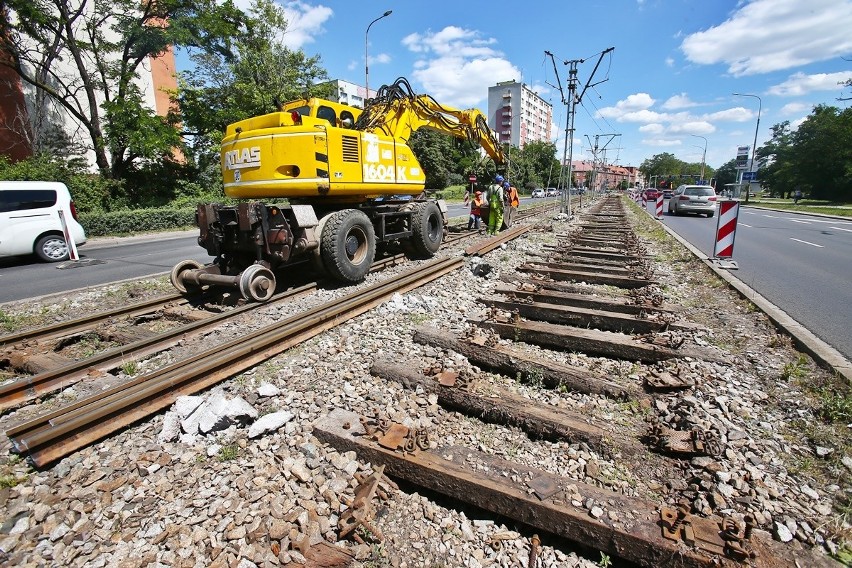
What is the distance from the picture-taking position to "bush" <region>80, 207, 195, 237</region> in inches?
648

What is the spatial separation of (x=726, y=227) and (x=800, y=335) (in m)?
4.84

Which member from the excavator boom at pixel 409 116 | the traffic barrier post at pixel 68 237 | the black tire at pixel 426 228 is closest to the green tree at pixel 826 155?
the excavator boom at pixel 409 116

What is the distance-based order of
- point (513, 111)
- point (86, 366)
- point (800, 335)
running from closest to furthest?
point (86, 366) < point (800, 335) < point (513, 111)

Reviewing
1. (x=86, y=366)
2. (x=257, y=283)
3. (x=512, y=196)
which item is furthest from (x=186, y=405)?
(x=512, y=196)

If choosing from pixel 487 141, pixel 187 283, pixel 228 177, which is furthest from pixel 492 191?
pixel 187 283

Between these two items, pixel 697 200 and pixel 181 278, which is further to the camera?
pixel 697 200

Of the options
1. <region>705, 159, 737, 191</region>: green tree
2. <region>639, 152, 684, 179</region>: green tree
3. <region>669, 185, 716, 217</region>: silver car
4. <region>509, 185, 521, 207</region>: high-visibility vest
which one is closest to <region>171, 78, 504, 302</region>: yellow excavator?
<region>509, 185, 521, 207</region>: high-visibility vest

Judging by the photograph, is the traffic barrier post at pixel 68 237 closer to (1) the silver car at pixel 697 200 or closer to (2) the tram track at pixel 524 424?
(2) the tram track at pixel 524 424

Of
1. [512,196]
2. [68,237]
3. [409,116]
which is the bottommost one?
[68,237]

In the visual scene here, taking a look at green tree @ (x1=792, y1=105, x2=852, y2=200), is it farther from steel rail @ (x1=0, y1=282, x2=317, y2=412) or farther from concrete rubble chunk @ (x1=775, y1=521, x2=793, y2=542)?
steel rail @ (x1=0, y1=282, x2=317, y2=412)

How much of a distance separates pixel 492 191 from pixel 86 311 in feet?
33.0

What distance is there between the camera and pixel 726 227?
8.41 m

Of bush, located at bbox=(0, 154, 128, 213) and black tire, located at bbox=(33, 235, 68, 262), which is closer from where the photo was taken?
black tire, located at bbox=(33, 235, 68, 262)

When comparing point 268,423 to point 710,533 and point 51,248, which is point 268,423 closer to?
point 710,533
